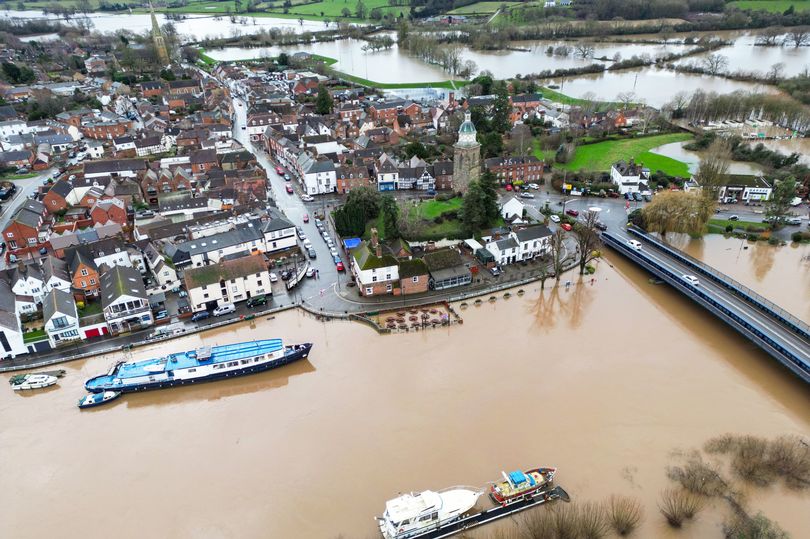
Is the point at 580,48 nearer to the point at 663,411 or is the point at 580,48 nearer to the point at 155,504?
the point at 663,411

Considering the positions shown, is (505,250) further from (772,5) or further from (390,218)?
(772,5)

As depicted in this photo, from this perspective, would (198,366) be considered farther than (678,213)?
No

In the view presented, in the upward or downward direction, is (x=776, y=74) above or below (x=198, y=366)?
above

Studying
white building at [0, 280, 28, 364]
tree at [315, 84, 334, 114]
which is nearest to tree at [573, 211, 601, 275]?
white building at [0, 280, 28, 364]

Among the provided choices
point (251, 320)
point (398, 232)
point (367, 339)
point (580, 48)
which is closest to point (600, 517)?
point (367, 339)

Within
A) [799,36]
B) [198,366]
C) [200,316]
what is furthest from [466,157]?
[799,36]

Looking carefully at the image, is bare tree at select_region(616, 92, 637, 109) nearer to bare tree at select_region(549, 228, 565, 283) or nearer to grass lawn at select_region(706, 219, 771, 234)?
grass lawn at select_region(706, 219, 771, 234)
